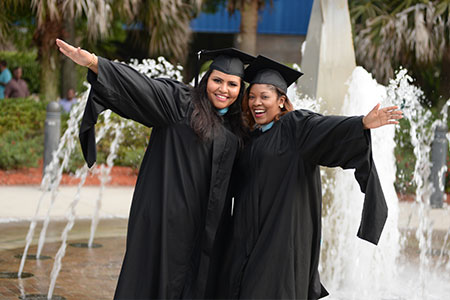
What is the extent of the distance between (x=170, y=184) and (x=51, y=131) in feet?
24.7

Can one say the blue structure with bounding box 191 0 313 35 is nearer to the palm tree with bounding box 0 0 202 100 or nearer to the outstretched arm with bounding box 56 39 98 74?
the palm tree with bounding box 0 0 202 100

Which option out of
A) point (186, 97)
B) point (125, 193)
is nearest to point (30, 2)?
point (125, 193)

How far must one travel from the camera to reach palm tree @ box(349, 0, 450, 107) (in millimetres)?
14828

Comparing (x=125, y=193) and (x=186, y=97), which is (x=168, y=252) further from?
(x=125, y=193)

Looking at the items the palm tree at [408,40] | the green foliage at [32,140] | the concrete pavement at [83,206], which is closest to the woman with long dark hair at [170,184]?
A: the concrete pavement at [83,206]

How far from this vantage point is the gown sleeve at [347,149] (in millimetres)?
3613

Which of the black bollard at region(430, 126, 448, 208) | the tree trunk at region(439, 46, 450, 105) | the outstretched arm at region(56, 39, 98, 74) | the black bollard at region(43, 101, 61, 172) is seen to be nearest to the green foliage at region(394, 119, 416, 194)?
the black bollard at region(430, 126, 448, 208)

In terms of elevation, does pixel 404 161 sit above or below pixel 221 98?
below

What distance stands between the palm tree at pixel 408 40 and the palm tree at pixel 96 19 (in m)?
3.83

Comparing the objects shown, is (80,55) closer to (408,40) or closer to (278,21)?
(408,40)

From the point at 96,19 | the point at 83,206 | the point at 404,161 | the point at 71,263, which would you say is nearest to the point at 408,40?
the point at 404,161

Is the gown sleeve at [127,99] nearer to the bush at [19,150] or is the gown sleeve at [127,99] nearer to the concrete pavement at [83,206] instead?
the concrete pavement at [83,206]

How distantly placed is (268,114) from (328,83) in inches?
94.8

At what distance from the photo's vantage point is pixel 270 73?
13.0 ft
